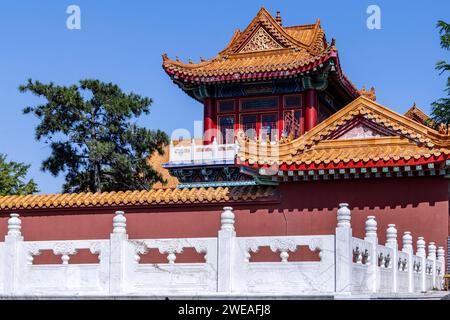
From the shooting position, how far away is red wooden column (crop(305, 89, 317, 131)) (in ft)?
82.2

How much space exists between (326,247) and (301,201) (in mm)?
6777

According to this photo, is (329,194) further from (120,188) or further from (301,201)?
(120,188)

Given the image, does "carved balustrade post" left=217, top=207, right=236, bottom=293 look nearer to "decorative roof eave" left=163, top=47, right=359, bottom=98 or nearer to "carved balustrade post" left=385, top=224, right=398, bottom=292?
"carved balustrade post" left=385, top=224, right=398, bottom=292

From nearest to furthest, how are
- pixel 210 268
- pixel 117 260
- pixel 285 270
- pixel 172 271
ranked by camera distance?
pixel 285 270
pixel 210 268
pixel 172 271
pixel 117 260

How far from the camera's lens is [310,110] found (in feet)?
82.3

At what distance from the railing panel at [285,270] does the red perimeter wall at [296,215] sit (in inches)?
251

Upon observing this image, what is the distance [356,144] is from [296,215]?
188cm

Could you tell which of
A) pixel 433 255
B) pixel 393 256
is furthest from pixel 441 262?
pixel 393 256

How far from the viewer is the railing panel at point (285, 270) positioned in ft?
33.6

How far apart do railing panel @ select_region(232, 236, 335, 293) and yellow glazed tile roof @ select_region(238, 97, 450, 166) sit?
5.96 metres

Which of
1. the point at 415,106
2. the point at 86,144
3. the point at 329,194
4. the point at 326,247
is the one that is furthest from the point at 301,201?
the point at 415,106

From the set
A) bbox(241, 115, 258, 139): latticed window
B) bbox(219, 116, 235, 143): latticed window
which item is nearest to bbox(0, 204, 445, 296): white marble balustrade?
bbox(241, 115, 258, 139): latticed window

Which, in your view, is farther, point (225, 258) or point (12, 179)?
point (12, 179)

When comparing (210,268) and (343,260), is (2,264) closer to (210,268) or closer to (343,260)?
(210,268)
